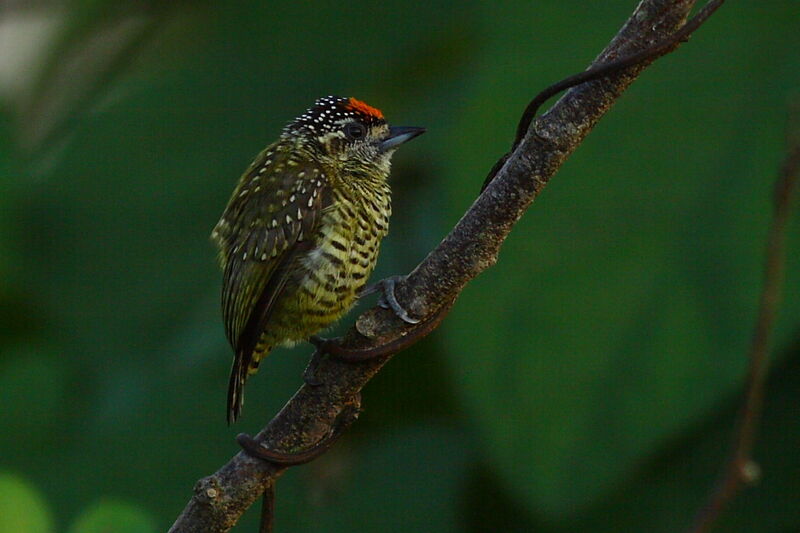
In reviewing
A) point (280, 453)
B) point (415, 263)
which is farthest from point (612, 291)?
point (280, 453)

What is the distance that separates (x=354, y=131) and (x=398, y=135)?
14cm

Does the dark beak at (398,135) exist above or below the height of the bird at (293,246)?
above

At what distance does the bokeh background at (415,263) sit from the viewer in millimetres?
1459

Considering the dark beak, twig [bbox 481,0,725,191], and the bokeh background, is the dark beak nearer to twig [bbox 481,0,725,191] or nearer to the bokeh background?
the bokeh background

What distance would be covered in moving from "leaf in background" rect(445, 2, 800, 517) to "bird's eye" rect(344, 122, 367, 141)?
0.43 metres

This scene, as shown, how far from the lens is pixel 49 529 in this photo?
1.67 meters

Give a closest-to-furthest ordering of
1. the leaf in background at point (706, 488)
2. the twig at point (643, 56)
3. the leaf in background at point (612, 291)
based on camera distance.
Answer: the twig at point (643, 56) < the leaf in background at point (612, 291) < the leaf in background at point (706, 488)

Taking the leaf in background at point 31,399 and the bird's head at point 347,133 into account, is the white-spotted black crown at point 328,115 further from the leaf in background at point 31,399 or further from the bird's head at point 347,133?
the leaf in background at point 31,399

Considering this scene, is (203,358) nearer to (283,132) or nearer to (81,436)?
(81,436)

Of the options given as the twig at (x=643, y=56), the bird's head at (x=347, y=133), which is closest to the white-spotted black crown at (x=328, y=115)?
the bird's head at (x=347, y=133)

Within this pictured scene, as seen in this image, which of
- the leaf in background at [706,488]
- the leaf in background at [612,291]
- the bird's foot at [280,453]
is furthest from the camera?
the leaf in background at [706,488]

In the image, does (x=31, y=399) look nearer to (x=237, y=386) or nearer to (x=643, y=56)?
(x=237, y=386)

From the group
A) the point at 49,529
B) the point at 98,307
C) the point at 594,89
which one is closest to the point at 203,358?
the point at 98,307

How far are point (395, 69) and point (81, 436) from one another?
775 millimetres
